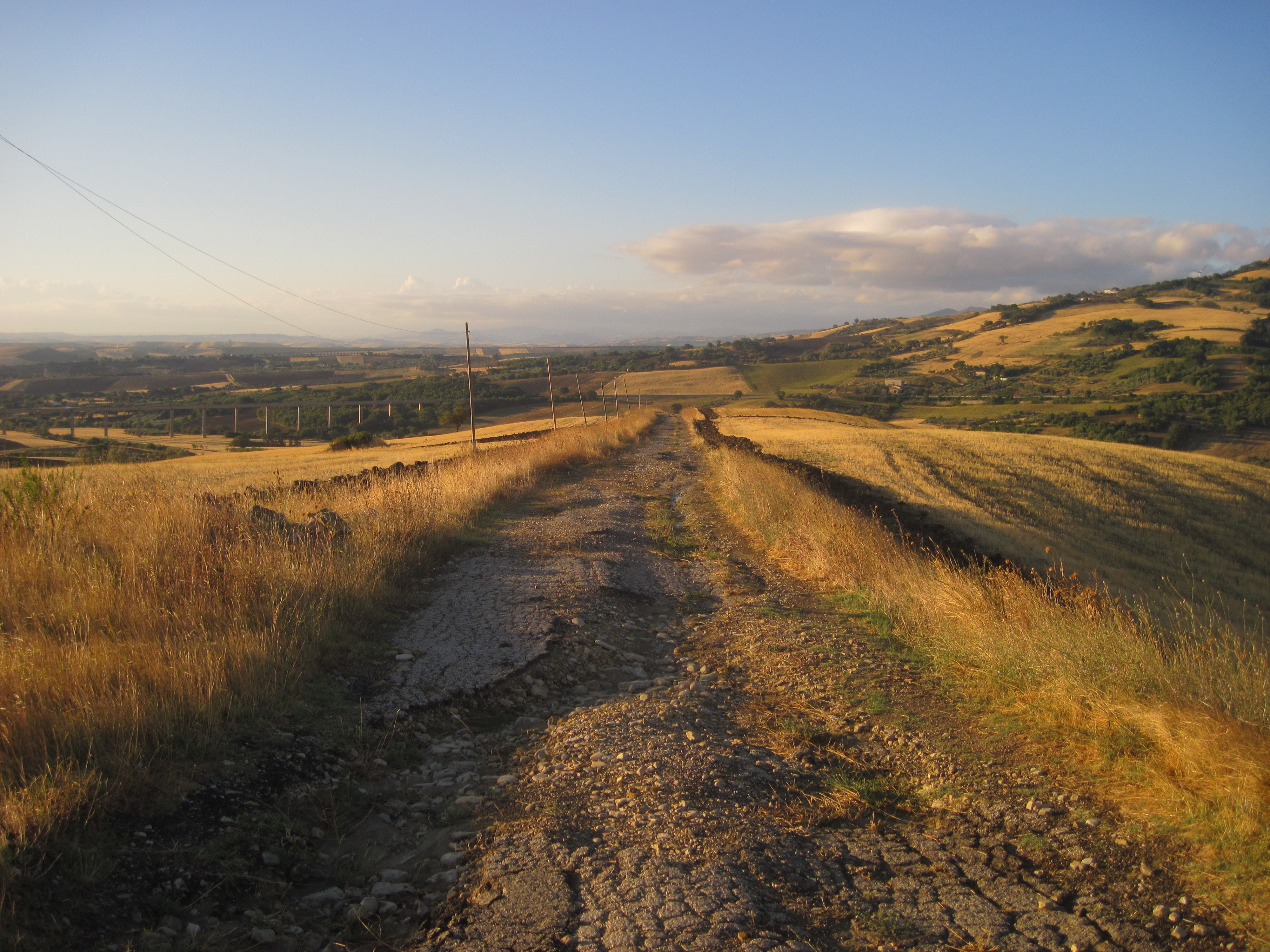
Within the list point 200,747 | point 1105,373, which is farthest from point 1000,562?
point 1105,373

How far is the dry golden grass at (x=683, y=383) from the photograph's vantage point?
336 ft

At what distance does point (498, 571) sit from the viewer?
8211 millimetres

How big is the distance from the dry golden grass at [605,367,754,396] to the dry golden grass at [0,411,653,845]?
86.1m

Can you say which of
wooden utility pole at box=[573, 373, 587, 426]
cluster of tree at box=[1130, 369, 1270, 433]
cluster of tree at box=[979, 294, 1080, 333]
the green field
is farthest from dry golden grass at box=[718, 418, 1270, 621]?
cluster of tree at box=[979, 294, 1080, 333]

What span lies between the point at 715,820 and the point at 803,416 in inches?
2324

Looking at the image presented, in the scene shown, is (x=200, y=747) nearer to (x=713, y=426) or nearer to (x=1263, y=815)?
(x=1263, y=815)

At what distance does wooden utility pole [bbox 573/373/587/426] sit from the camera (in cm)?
5228

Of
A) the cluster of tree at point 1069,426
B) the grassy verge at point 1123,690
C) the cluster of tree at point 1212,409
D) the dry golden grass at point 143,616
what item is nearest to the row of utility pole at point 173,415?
the cluster of tree at point 1069,426

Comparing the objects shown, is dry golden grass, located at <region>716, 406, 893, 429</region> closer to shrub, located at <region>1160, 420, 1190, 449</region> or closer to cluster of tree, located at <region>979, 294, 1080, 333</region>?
shrub, located at <region>1160, 420, 1190, 449</region>

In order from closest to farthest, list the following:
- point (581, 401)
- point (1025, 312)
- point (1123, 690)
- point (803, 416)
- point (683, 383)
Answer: point (1123, 690) < point (803, 416) < point (581, 401) < point (683, 383) < point (1025, 312)

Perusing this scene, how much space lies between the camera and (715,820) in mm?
3271

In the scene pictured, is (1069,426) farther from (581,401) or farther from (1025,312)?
(1025,312)

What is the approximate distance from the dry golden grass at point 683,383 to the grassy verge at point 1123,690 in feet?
287

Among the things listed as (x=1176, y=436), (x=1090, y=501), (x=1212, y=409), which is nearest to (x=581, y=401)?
(x=1090, y=501)
